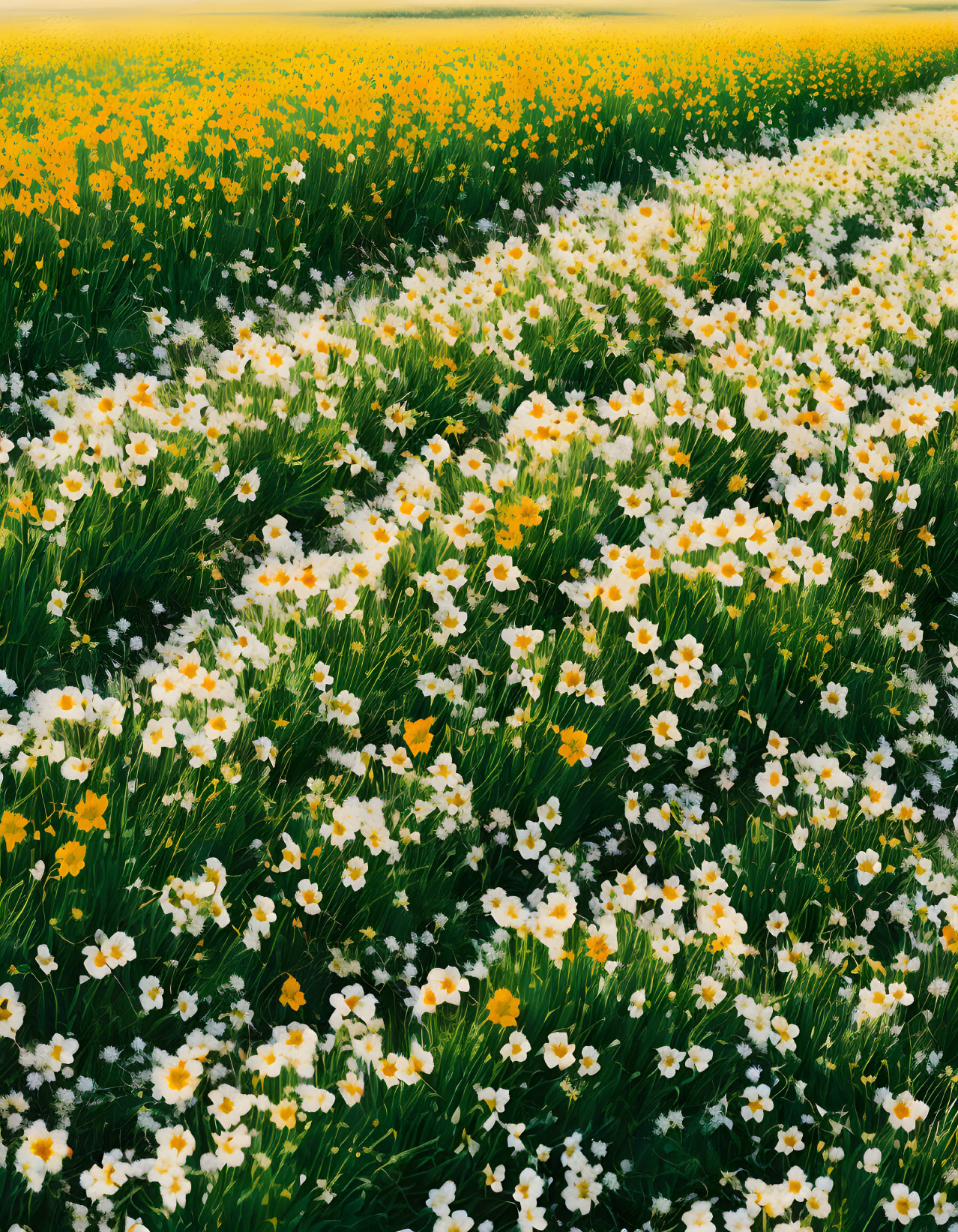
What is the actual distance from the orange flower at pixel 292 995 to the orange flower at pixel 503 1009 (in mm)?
461

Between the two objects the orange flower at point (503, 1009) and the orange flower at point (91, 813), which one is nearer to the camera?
the orange flower at point (503, 1009)

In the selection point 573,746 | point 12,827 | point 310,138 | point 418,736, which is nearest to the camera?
point 12,827

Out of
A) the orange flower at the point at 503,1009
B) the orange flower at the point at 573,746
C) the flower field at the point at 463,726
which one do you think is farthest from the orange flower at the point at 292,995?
the orange flower at the point at 573,746

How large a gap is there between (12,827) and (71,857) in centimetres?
20

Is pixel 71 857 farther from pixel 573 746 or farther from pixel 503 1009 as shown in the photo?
pixel 573 746

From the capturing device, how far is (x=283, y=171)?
23.6 ft

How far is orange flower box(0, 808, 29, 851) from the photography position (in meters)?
2.56

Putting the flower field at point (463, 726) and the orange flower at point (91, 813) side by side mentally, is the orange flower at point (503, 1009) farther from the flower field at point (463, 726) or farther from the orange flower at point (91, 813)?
the orange flower at point (91, 813)

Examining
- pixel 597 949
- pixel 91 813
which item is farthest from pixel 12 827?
pixel 597 949

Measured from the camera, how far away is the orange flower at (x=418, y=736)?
9.99ft

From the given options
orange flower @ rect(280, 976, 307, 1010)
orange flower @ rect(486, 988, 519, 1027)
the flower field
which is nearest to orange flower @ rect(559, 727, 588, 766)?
the flower field

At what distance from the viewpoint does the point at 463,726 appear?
332 centimetres

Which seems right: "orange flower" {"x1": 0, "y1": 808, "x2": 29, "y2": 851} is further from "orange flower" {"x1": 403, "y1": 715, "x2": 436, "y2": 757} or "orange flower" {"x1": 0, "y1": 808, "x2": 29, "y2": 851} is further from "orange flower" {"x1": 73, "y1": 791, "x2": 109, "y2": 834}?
"orange flower" {"x1": 403, "y1": 715, "x2": 436, "y2": 757}

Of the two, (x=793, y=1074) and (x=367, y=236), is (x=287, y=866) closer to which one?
(x=793, y=1074)
